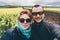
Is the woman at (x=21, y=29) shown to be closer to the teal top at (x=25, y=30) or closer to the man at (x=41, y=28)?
the teal top at (x=25, y=30)

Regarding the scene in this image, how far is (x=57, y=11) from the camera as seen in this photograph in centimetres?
186

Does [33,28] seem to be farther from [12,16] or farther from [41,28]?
[12,16]

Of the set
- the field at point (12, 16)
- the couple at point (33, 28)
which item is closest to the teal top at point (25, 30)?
the couple at point (33, 28)

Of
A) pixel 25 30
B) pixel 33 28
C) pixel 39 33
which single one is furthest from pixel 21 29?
pixel 39 33

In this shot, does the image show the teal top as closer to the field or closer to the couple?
the couple

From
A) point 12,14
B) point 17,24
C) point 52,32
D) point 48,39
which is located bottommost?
point 48,39

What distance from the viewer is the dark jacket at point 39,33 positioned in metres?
1.70

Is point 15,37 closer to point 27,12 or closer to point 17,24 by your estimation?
point 17,24

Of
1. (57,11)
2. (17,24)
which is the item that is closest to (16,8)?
(17,24)

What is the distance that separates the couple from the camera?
1.67 m

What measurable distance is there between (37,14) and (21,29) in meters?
0.32

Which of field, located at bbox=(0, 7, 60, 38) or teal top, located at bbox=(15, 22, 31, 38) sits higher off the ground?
field, located at bbox=(0, 7, 60, 38)

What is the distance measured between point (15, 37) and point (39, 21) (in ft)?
1.40

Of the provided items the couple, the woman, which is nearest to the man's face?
the couple
